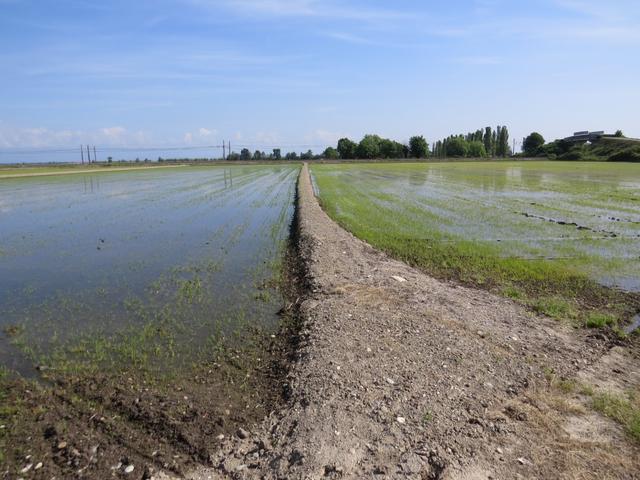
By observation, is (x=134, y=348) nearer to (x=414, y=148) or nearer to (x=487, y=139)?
(x=414, y=148)

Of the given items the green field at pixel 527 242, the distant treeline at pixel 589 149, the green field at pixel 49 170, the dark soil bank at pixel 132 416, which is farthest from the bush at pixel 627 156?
the dark soil bank at pixel 132 416

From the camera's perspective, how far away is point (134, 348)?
7754 mm

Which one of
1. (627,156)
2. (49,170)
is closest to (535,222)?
(627,156)

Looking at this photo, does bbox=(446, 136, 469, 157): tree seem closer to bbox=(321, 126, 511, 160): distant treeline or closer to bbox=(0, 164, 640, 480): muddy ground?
bbox=(321, 126, 511, 160): distant treeline

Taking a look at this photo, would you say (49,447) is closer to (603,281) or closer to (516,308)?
(516,308)

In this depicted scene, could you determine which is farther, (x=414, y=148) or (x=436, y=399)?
(x=414, y=148)

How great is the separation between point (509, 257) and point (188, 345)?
9.80 m

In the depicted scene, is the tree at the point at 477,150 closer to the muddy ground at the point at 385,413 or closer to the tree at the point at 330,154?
the tree at the point at 330,154

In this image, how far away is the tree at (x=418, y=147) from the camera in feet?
450

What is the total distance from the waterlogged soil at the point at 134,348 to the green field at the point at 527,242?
4.87 m

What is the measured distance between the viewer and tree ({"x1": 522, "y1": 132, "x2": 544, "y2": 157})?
137125mm

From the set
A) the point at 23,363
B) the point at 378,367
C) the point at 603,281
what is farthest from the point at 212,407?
the point at 603,281

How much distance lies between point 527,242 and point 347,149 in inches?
5395

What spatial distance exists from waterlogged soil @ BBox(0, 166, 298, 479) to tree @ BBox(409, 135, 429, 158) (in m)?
127
